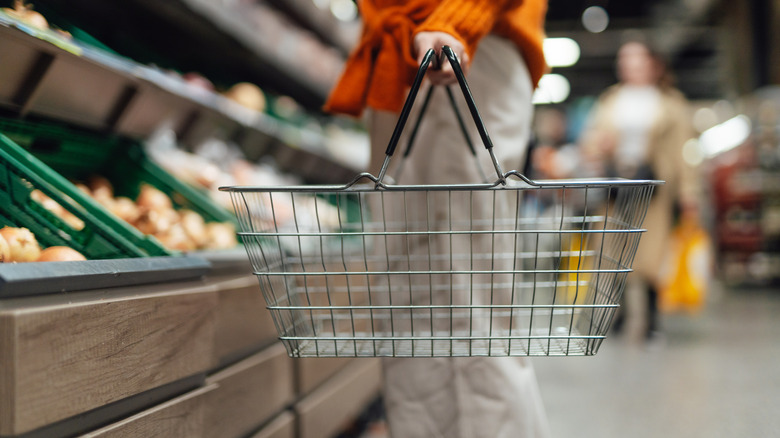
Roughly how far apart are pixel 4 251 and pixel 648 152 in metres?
3.65

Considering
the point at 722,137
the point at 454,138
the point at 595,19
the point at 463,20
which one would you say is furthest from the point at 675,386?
the point at 722,137

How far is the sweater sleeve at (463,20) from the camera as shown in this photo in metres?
1.05

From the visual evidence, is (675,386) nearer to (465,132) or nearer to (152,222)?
(465,132)

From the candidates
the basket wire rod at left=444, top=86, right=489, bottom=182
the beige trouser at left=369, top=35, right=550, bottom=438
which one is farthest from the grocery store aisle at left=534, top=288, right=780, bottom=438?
the basket wire rod at left=444, top=86, right=489, bottom=182

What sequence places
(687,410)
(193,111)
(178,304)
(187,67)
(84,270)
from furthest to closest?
(187,67) → (687,410) → (193,111) → (178,304) → (84,270)

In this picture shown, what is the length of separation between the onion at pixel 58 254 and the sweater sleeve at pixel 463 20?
0.70m

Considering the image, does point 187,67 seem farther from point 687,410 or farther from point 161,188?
point 687,410

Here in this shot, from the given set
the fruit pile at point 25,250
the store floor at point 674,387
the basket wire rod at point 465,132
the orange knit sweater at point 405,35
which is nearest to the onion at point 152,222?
the fruit pile at point 25,250

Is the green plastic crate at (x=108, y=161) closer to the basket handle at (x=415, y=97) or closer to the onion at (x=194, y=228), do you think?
the onion at (x=194, y=228)

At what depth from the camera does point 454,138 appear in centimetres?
128

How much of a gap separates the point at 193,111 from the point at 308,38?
197cm

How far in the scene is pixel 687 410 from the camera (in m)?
2.29

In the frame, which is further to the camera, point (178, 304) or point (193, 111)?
point (193, 111)

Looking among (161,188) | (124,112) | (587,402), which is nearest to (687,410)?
(587,402)
